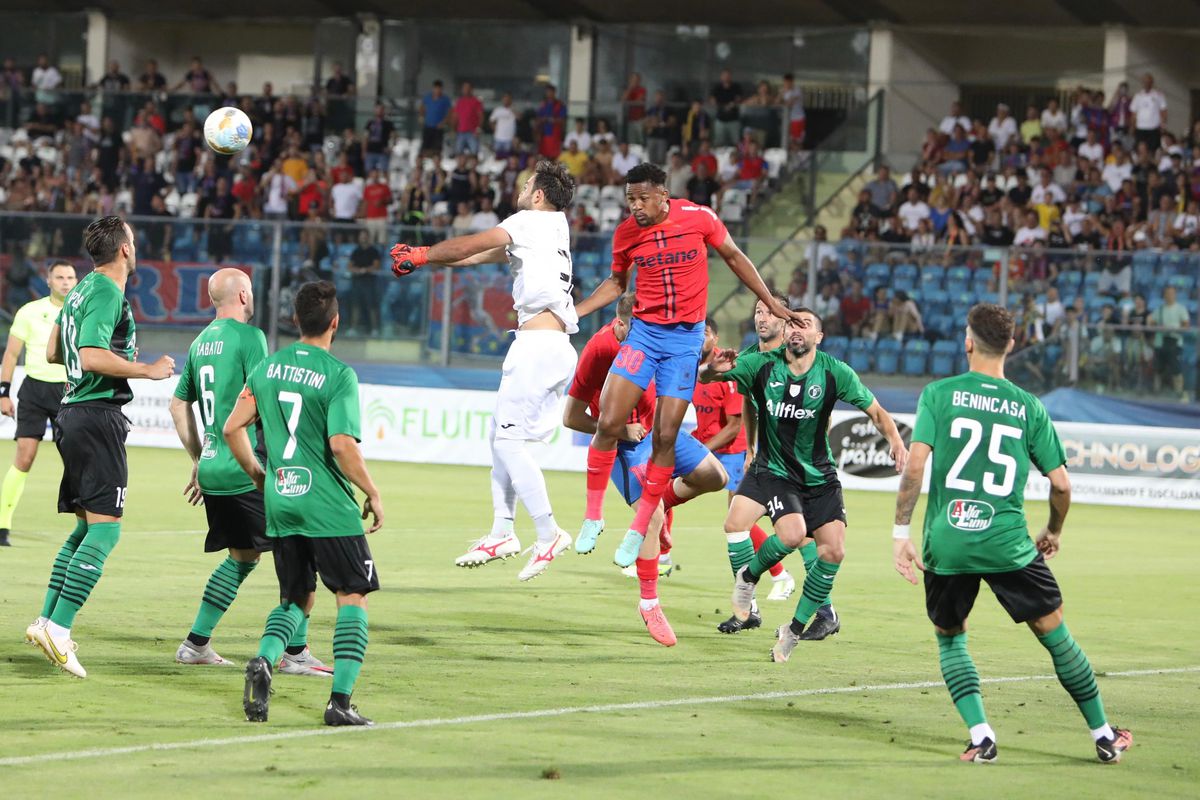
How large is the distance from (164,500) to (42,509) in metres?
1.74

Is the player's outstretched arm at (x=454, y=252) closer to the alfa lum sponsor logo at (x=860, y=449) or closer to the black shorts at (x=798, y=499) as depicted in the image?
the black shorts at (x=798, y=499)

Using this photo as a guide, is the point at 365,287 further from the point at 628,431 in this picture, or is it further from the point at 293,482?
the point at 293,482

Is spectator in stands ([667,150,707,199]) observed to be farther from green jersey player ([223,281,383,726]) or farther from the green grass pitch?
green jersey player ([223,281,383,726])

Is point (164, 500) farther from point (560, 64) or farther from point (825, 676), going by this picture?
point (560, 64)

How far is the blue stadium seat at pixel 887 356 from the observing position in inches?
975

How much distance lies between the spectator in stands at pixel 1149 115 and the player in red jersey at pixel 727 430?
59.2ft

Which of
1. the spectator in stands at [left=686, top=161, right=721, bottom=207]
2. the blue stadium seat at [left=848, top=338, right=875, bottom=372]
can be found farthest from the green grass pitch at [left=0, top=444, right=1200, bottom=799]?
the spectator in stands at [left=686, top=161, right=721, bottom=207]

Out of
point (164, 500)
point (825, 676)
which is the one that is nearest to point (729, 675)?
point (825, 676)

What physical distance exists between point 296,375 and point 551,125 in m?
27.0

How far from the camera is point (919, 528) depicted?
18812 millimetres

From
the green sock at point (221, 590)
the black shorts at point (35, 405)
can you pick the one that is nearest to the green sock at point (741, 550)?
the green sock at point (221, 590)

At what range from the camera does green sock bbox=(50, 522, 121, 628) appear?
339 inches

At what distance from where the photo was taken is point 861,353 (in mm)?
24938

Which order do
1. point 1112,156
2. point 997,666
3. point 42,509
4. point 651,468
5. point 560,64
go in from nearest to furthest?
point 997,666 < point 651,468 < point 42,509 < point 1112,156 < point 560,64
